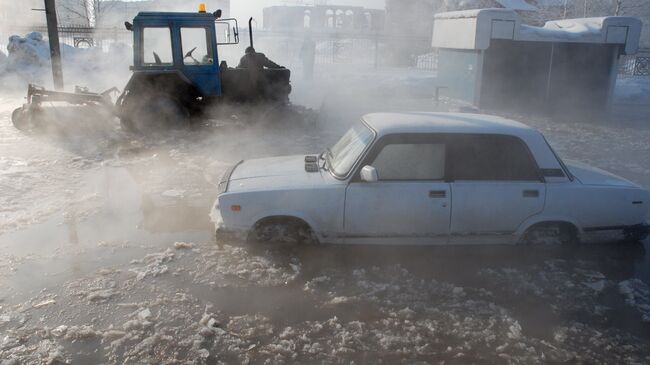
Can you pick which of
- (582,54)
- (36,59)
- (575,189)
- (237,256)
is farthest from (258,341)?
(36,59)

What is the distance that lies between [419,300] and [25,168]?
7.15 meters

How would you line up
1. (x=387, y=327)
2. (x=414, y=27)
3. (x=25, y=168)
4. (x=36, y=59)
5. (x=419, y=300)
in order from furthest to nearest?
(x=414, y=27), (x=36, y=59), (x=25, y=168), (x=419, y=300), (x=387, y=327)

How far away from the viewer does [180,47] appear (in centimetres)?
1060

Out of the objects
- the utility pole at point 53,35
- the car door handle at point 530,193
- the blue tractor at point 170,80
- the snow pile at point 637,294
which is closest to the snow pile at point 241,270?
the car door handle at point 530,193

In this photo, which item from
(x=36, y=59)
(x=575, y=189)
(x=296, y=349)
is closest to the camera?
(x=296, y=349)

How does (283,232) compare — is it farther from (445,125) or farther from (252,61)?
(252,61)

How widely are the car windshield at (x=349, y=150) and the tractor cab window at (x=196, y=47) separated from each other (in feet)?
20.3

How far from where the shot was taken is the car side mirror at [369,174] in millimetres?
4598

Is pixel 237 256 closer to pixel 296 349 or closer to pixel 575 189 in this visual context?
pixel 296 349

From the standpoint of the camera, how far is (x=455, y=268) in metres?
5.01

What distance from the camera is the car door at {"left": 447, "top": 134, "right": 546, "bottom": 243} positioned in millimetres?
4844

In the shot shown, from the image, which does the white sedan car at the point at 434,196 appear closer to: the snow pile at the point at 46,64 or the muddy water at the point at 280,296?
the muddy water at the point at 280,296

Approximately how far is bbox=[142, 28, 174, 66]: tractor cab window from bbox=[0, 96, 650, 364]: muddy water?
186 inches

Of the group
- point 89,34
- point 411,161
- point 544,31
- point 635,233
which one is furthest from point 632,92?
point 89,34
